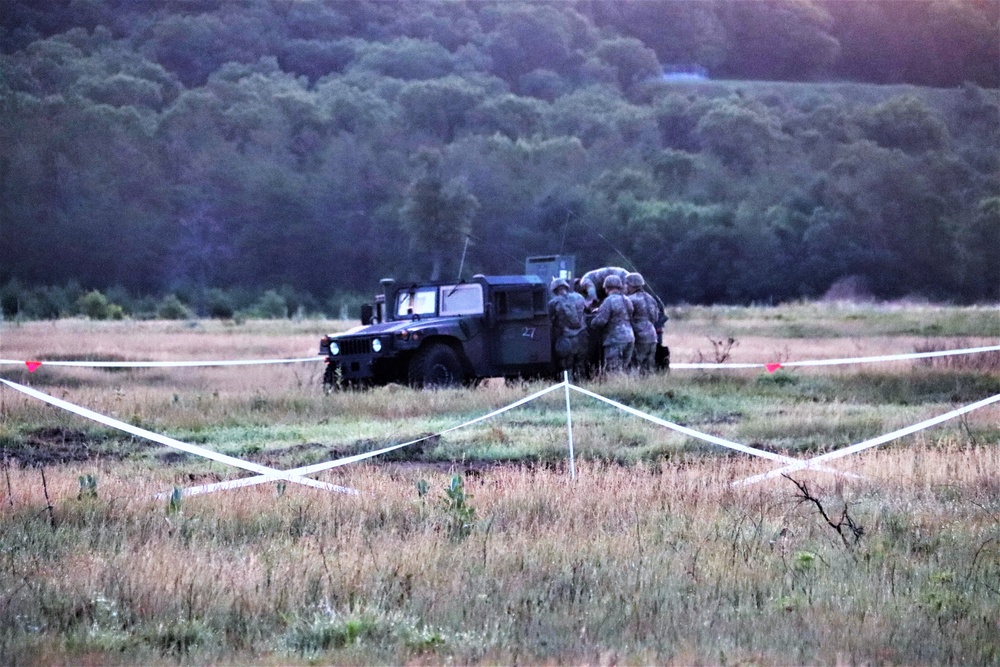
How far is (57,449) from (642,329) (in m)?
8.91

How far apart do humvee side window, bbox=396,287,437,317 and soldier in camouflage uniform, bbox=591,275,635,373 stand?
2244 mm

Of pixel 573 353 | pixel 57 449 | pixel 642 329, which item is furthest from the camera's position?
pixel 642 329

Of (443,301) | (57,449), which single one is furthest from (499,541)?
(443,301)

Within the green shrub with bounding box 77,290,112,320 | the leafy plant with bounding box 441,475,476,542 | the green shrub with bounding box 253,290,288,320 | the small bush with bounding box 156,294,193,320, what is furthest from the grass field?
the green shrub with bounding box 253,290,288,320

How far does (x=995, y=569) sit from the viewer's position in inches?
→ 317

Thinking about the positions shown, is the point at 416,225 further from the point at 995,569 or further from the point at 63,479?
the point at 995,569

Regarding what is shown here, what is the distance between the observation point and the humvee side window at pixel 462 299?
19.2m

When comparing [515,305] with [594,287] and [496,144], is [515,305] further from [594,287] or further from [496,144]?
[496,144]

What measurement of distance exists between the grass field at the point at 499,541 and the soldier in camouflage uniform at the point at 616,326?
121 inches

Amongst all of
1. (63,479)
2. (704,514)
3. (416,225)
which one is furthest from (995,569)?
(416,225)

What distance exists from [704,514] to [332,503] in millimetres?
2484

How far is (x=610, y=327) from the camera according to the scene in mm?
19891

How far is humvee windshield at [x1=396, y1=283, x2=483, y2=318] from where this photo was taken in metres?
19.3

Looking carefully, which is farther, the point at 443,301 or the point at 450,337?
the point at 443,301
